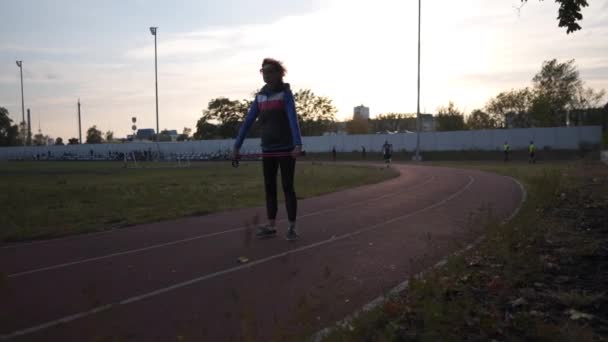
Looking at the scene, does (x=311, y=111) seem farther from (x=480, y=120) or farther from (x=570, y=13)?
(x=570, y=13)

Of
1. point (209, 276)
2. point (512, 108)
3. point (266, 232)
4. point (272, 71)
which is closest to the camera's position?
point (209, 276)

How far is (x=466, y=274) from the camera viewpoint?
4.18 m

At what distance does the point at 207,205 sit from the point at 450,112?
72.6 metres

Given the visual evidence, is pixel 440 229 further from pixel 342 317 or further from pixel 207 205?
pixel 207 205

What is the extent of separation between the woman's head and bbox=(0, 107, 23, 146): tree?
417 ft

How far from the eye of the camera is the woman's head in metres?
5.97

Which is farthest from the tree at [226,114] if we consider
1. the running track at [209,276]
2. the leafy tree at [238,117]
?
the running track at [209,276]

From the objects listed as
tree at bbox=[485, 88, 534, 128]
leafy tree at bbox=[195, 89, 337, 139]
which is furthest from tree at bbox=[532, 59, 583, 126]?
leafy tree at bbox=[195, 89, 337, 139]

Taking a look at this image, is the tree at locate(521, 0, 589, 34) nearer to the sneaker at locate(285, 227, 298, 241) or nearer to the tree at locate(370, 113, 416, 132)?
the sneaker at locate(285, 227, 298, 241)

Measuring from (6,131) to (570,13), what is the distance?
5152 inches

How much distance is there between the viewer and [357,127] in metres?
102

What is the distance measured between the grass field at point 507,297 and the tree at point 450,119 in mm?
73641

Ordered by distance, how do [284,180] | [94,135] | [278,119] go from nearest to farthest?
[278,119]
[284,180]
[94,135]

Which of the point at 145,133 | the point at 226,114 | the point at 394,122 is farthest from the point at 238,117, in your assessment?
the point at 145,133
